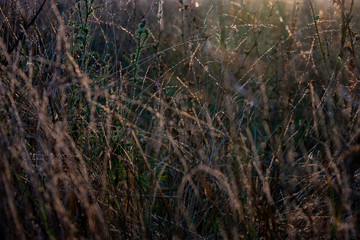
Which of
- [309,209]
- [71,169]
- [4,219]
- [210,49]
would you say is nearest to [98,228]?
[71,169]

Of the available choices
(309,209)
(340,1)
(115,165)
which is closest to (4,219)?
(115,165)

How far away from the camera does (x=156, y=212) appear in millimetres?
1652

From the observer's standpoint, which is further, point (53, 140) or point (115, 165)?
point (115, 165)

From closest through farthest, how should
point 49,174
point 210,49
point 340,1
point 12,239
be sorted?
point 12,239, point 49,174, point 340,1, point 210,49

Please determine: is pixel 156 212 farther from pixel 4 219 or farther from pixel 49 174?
pixel 4 219

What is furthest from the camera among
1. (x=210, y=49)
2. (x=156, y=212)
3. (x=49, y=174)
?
(x=210, y=49)

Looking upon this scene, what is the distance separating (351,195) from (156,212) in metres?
0.83

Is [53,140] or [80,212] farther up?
[53,140]

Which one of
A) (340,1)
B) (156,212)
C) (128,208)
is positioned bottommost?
(156,212)

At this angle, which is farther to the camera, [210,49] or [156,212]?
[210,49]

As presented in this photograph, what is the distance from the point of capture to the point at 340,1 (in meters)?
1.40

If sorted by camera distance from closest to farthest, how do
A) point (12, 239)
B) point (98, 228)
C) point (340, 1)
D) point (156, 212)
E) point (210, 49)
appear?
point (12, 239), point (98, 228), point (340, 1), point (156, 212), point (210, 49)

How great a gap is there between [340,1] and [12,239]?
1404 millimetres

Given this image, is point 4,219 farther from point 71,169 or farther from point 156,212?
point 156,212
